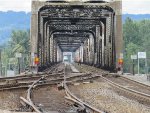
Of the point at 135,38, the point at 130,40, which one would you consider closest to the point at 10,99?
the point at 130,40

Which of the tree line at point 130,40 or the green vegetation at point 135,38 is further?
the green vegetation at point 135,38

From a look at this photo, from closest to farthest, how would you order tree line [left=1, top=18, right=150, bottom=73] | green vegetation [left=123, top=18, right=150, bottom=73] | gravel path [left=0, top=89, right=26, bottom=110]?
gravel path [left=0, top=89, right=26, bottom=110]
tree line [left=1, top=18, right=150, bottom=73]
green vegetation [left=123, top=18, right=150, bottom=73]

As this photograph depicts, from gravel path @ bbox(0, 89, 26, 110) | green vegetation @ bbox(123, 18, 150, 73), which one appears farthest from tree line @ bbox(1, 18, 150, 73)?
gravel path @ bbox(0, 89, 26, 110)

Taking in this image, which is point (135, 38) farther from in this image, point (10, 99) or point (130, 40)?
point (10, 99)

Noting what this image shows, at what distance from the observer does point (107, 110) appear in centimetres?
1041

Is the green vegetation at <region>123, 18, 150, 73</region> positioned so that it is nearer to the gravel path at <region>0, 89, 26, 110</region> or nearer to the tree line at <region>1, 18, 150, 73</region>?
the tree line at <region>1, 18, 150, 73</region>

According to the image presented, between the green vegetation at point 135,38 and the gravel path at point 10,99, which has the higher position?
the green vegetation at point 135,38

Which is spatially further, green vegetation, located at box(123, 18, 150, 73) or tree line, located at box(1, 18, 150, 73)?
green vegetation, located at box(123, 18, 150, 73)

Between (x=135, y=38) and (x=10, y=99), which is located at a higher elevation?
(x=135, y=38)

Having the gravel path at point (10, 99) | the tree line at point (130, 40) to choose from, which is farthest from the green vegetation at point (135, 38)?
the gravel path at point (10, 99)

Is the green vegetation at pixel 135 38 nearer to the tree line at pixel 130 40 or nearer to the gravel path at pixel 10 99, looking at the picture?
the tree line at pixel 130 40

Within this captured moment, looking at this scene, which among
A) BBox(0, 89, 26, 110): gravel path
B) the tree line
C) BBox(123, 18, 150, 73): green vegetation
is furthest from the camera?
BBox(123, 18, 150, 73): green vegetation

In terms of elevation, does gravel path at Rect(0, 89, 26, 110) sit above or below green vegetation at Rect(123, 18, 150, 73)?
below

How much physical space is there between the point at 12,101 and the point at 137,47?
142 meters
